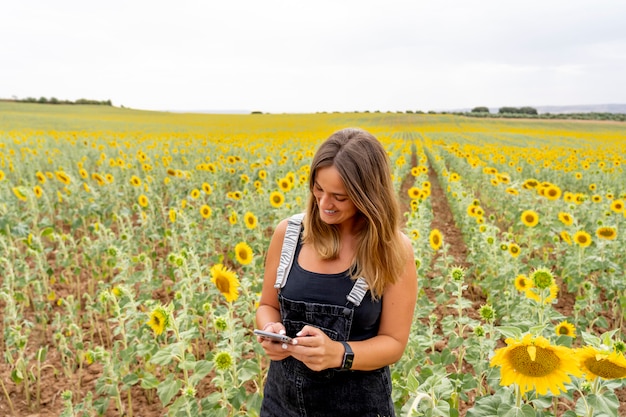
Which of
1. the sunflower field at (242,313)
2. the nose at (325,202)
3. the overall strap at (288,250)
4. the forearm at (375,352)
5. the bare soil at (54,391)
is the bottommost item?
the bare soil at (54,391)

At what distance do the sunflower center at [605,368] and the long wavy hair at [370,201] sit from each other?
61cm

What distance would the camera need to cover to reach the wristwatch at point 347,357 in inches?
55.9

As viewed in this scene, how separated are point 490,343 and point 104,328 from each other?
3349 millimetres

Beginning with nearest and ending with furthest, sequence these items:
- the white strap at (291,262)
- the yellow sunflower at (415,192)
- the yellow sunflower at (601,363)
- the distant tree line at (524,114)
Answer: the yellow sunflower at (601,363) → the white strap at (291,262) → the yellow sunflower at (415,192) → the distant tree line at (524,114)

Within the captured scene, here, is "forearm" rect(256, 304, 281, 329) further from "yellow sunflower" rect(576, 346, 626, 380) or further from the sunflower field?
"yellow sunflower" rect(576, 346, 626, 380)

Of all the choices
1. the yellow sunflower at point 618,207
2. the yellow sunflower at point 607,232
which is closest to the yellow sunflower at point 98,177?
the yellow sunflower at point 607,232

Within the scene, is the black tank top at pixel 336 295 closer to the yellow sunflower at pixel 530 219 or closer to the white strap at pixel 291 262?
the white strap at pixel 291 262

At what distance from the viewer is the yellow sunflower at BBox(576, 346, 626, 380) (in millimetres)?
1124

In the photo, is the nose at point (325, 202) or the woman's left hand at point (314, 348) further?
the nose at point (325, 202)

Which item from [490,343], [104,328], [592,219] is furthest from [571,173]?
[104,328]

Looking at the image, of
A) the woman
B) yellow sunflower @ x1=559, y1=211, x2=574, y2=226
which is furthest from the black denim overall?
yellow sunflower @ x1=559, y1=211, x2=574, y2=226

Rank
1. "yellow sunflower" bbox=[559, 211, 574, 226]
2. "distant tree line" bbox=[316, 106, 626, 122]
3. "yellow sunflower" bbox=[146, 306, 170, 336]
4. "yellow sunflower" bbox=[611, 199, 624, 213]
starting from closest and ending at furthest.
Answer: "yellow sunflower" bbox=[146, 306, 170, 336] → "yellow sunflower" bbox=[559, 211, 574, 226] → "yellow sunflower" bbox=[611, 199, 624, 213] → "distant tree line" bbox=[316, 106, 626, 122]

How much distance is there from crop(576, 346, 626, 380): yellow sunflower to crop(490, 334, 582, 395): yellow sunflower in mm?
30

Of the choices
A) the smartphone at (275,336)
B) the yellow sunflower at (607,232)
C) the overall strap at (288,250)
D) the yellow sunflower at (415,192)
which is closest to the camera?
the smartphone at (275,336)
